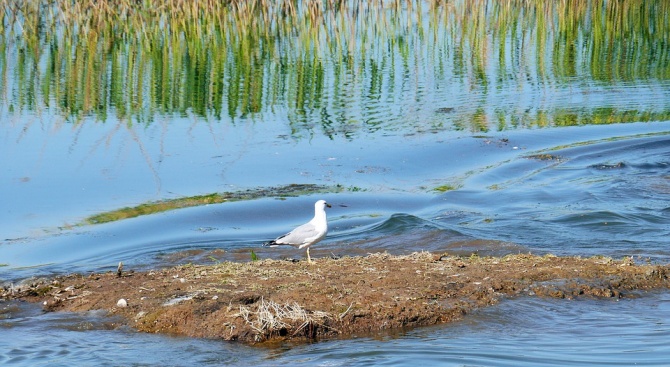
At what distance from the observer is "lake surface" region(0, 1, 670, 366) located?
6.51 m

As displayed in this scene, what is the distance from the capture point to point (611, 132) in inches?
549

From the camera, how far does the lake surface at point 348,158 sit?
6.51 meters

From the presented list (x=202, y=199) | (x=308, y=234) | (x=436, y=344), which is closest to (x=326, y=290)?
(x=436, y=344)

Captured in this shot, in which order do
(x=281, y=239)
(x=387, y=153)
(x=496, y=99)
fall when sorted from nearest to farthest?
(x=281, y=239)
(x=387, y=153)
(x=496, y=99)

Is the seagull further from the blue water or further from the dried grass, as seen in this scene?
the dried grass

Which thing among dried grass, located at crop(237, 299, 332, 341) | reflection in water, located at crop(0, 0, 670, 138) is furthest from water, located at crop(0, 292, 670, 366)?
reflection in water, located at crop(0, 0, 670, 138)

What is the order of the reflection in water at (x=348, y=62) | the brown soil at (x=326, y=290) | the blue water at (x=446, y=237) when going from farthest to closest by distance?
the reflection in water at (x=348, y=62)
the brown soil at (x=326, y=290)
the blue water at (x=446, y=237)

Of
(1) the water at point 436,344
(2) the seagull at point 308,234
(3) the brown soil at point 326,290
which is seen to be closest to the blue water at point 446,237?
(1) the water at point 436,344

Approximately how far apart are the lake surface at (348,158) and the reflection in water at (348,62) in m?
0.07

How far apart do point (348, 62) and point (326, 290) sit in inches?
470

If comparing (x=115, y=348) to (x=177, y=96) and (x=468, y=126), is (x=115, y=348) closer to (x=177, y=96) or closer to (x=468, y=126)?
(x=468, y=126)

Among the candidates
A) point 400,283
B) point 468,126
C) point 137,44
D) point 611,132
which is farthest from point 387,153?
point 137,44

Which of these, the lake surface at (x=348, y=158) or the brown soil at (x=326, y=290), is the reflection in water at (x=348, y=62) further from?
the brown soil at (x=326, y=290)

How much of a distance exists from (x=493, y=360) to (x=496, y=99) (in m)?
10.5
